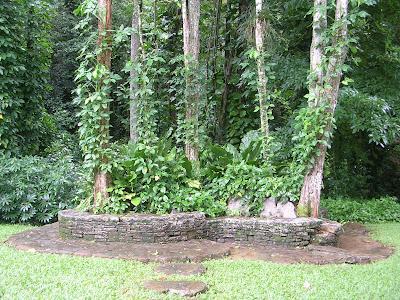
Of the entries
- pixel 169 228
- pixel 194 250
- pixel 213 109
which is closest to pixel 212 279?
pixel 194 250

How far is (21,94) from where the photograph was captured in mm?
9523

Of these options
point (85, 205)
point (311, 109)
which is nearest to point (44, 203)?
point (85, 205)

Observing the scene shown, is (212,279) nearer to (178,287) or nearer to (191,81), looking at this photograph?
(178,287)

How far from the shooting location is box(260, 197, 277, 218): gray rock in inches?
262

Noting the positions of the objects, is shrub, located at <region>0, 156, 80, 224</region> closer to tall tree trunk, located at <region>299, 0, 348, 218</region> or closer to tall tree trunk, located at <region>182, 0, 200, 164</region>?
tall tree trunk, located at <region>182, 0, 200, 164</region>

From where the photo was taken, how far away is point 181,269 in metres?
4.88

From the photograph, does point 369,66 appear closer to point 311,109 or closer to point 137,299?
point 311,109

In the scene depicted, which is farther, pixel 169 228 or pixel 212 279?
pixel 169 228

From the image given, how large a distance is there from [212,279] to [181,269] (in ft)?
1.40

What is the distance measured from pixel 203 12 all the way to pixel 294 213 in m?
6.75

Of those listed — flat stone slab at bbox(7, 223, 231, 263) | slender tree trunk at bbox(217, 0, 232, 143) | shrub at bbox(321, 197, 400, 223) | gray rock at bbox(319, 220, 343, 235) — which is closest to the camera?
flat stone slab at bbox(7, 223, 231, 263)

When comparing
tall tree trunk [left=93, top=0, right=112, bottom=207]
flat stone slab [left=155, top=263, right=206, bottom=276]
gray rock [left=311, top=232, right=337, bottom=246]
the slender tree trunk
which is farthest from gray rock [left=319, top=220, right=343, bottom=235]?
the slender tree trunk

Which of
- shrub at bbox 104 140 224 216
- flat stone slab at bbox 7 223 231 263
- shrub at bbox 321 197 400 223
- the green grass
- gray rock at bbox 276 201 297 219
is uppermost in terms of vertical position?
shrub at bbox 104 140 224 216

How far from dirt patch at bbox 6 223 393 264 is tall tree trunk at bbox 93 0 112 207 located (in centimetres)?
77
